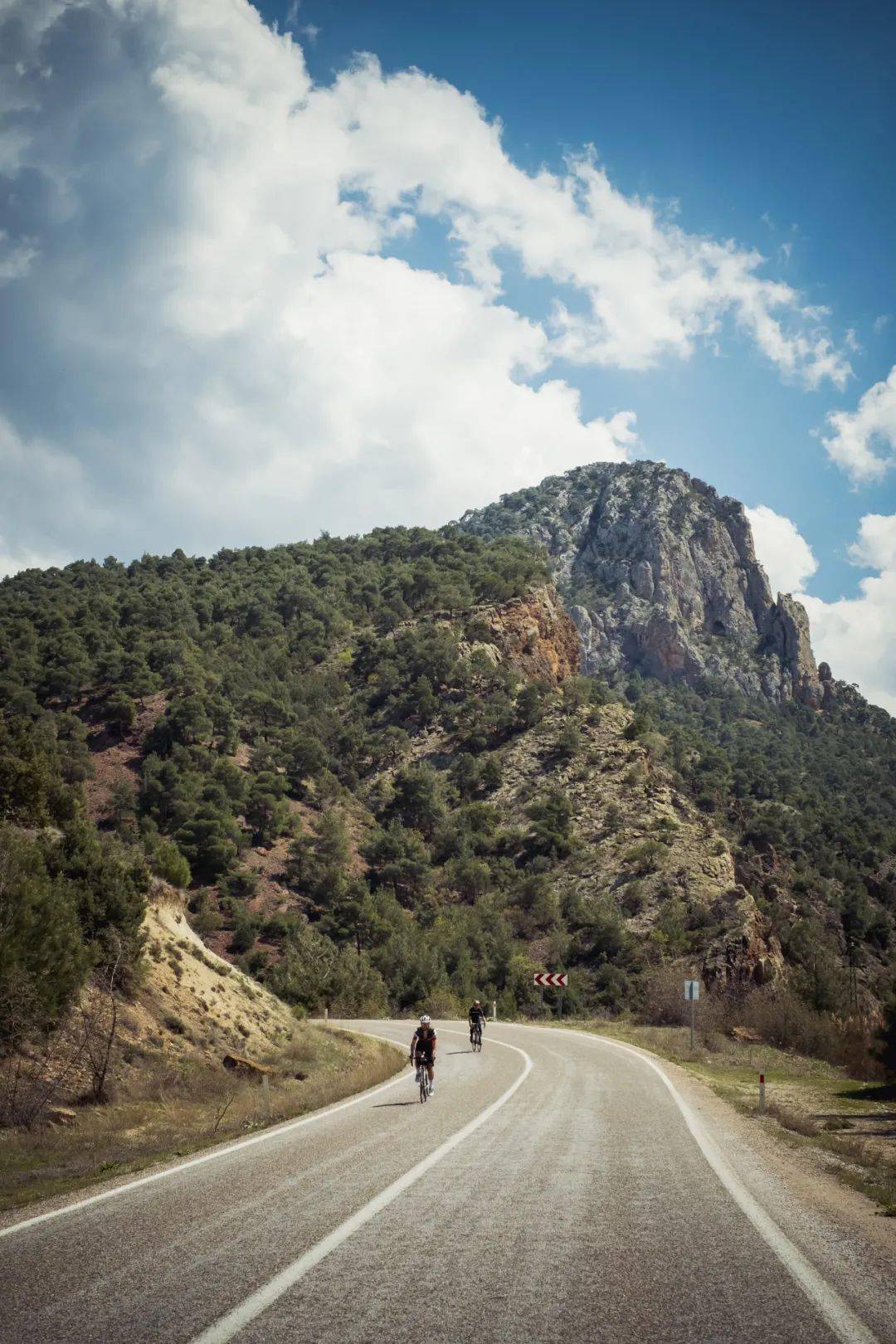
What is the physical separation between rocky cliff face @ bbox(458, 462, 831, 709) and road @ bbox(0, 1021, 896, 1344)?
14702 cm

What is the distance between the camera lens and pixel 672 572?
532 ft

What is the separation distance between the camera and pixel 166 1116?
14.2 metres

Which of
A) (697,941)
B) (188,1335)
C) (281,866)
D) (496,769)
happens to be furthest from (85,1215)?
(496,769)

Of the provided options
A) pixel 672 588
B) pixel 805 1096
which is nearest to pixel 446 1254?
pixel 805 1096

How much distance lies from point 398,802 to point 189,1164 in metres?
67.5

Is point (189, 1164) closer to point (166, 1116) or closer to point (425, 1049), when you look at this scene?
point (166, 1116)

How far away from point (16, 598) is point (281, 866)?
5258 cm

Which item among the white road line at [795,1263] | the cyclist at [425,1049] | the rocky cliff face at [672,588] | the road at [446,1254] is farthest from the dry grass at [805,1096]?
the rocky cliff face at [672,588]

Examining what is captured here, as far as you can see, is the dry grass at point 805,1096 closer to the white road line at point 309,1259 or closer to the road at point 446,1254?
the road at point 446,1254

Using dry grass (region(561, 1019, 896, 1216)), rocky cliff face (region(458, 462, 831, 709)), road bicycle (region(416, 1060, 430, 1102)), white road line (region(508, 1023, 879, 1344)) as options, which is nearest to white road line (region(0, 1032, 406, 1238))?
road bicycle (region(416, 1060, 430, 1102))

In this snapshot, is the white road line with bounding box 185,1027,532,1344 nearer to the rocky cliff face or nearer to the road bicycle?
the road bicycle

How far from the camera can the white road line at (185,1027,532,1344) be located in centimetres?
423


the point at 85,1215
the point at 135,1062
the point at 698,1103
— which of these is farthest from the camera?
the point at 135,1062

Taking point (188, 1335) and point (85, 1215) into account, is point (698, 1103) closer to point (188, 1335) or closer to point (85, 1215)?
point (85, 1215)
